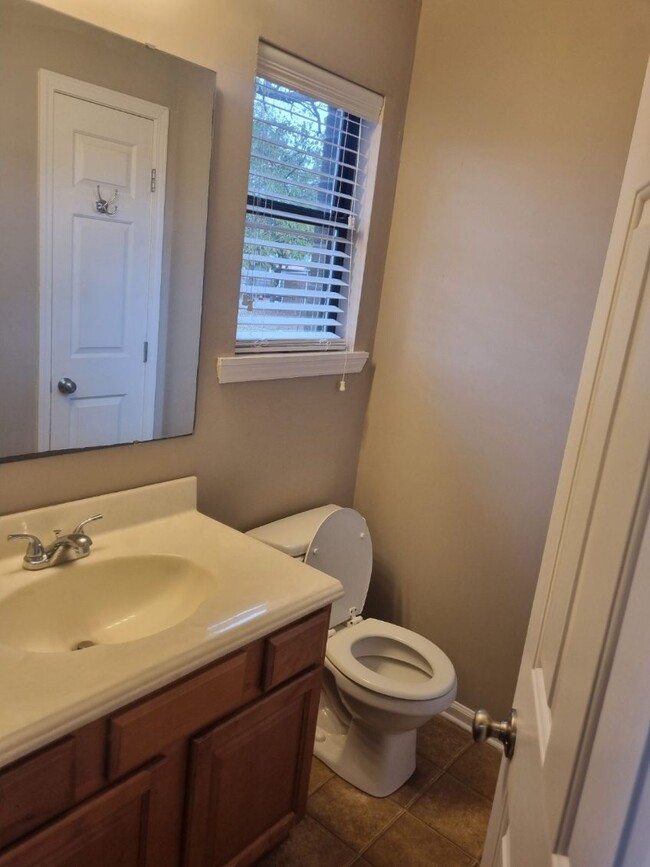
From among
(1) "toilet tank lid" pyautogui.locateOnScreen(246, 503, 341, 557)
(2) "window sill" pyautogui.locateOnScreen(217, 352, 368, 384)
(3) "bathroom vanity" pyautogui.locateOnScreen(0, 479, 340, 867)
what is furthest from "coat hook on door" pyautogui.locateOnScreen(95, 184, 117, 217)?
(1) "toilet tank lid" pyautogui.locateOnScreen(246, 503, 341, 557)

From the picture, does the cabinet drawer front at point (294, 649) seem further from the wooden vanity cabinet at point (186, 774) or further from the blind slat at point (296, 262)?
the blind slat at point (296, 262)

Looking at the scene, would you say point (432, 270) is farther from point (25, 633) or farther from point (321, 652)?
point (25, 633)

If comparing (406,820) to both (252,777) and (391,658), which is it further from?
(252,777)

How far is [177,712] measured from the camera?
1219mm

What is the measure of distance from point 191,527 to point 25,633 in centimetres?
49

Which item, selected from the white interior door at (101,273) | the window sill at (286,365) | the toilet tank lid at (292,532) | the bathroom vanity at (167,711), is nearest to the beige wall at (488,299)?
the window sill at (286,365)

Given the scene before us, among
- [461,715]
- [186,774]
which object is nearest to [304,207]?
[186,774]

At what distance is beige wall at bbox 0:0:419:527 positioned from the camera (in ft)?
4.97

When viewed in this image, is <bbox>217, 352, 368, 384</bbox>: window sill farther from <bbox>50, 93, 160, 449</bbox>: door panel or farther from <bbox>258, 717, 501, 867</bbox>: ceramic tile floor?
<bbox>258, 717, 501, 867</bbox>: ceramic tile floor

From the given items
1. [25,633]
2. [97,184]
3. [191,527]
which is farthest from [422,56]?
[25,633]

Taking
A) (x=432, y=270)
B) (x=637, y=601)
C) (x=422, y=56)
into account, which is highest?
(x=422, y=56)

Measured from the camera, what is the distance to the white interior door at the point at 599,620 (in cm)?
49

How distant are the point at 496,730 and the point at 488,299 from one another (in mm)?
1453

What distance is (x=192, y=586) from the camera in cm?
151
